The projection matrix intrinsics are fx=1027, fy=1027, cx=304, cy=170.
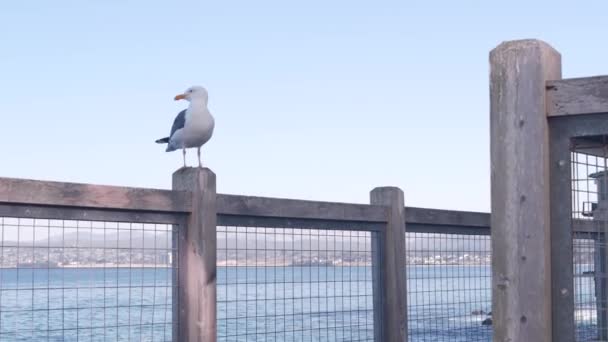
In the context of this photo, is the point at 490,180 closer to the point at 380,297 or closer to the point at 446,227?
the point at 380,297

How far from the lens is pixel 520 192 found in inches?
147

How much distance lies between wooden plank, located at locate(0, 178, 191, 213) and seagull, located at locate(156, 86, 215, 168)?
0.60 metres

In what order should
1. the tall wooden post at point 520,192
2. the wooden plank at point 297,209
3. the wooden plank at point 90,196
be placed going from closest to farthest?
the tall wooden post at point 520,192
the wooden plank at point 90,196
the wooden plank at point 297,209

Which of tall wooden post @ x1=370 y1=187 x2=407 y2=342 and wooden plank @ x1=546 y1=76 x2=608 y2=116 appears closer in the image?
wooden plank @ x1=546 y1=76 x2=608 y2=116

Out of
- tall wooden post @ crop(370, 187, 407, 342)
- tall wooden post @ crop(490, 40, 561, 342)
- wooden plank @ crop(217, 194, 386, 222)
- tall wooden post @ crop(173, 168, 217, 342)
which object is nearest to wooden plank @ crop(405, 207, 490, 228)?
tall wooden post @ crop(370, 187, 407, 342)

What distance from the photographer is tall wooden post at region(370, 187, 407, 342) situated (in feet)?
24.1

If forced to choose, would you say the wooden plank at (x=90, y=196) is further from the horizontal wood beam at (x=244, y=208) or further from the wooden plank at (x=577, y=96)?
the wooden plank at (x=577, y=96)

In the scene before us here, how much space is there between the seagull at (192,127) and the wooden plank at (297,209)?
0.38 meters

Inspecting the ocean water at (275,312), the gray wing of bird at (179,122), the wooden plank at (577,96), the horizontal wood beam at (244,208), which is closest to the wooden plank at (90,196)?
the horizontal wood beam at (244,208)

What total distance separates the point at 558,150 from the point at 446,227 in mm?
4312

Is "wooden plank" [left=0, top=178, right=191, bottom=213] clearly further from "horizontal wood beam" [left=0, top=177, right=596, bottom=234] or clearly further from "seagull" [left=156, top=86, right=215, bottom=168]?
"seagull" [left=156, top=86, right=215, bottom=168]

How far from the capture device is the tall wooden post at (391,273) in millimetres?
7352

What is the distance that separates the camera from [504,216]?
12.3 feet

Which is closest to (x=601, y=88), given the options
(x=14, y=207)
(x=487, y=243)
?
(x=14, y=207)
